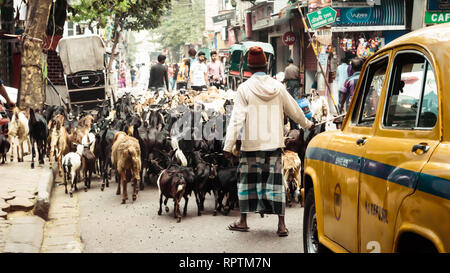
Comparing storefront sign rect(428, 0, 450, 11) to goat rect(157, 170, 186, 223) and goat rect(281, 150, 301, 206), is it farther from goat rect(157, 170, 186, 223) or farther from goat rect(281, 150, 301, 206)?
goat rect(157, 170, 186, 223)

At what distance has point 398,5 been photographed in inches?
849

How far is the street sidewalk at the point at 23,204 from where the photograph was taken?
6.65 meters

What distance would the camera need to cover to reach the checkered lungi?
22.7 feet

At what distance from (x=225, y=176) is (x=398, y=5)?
1553 cm

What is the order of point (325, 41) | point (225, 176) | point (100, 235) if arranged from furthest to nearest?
1. point (325, 41)
2. point (225, 176)
3. point (100, 235)

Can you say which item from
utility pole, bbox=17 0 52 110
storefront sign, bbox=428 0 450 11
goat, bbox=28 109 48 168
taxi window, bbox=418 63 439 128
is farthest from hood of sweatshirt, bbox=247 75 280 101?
storefront sign, bbox=428 0 450 11

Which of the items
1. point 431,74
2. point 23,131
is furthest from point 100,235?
point 23,131

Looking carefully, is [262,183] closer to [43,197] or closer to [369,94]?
[369,94]

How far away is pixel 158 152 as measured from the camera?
10422 mm

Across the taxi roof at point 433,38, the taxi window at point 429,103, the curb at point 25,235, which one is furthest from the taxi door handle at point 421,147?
the curb at point 25,235

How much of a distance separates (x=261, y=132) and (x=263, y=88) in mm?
484

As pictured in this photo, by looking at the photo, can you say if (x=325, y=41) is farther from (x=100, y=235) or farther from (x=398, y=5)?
(x=100, y=235)

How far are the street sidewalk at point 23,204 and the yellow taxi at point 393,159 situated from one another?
11.0 feet

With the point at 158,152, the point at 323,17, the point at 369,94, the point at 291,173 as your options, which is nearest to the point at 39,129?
the point at 158,152
